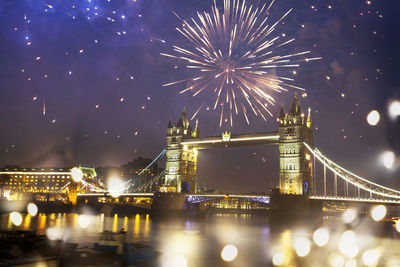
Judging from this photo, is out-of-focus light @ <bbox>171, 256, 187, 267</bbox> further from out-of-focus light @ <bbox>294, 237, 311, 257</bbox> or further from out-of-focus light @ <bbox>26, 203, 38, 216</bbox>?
out-of-focus light @ <bbox>26, 203, 38, 216</bbox>

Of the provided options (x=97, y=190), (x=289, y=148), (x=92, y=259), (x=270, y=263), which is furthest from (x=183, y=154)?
(x=92, y=259)

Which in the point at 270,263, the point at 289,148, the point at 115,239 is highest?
the point at 289,148

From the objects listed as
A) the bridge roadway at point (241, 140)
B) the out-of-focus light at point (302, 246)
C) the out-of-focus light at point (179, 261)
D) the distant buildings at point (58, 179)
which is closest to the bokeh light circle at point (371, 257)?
the out-of-focus light at point (302, 246)

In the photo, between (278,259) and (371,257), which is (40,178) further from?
(371,257)

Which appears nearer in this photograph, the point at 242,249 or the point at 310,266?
the point at 310,266

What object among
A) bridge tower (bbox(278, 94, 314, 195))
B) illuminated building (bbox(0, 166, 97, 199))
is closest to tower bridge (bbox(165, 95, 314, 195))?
bridge tower (bbox(278, 94, 314, 195))

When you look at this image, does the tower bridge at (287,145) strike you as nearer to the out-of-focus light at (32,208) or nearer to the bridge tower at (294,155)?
the bridge tower at (294,155)

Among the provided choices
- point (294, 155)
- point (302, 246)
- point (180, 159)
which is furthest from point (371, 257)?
point (180, 159)

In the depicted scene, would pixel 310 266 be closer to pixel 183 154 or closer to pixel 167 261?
pixel 167 261
